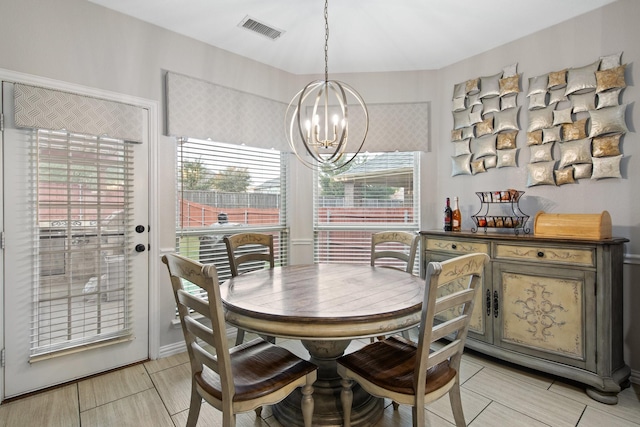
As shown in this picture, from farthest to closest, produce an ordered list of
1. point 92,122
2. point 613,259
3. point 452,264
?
point 92,122 → point 613,259 → point 452,264

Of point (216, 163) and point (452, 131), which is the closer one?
point (216, 163)

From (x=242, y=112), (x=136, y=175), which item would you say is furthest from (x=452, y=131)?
(x=136, y=175)

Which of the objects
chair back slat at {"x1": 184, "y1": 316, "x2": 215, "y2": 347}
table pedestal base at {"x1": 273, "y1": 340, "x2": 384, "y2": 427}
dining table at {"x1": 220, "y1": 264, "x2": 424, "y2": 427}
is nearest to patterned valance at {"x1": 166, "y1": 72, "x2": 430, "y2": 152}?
dining table at {"x1": 220, "y1": 264, "x2": 424, "y2": 427}

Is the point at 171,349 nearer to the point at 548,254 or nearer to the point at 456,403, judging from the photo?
the point at 456,403

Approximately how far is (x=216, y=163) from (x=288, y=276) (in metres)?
1.55

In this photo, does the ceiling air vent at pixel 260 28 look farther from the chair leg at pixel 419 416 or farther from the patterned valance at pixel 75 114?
the chair leg at pixel 419 416

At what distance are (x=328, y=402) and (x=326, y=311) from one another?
760 millimetres

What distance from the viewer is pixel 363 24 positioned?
275 centimetres

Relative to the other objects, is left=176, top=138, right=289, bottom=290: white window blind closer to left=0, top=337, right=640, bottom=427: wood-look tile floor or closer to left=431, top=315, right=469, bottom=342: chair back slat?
left=0, top=337, right=640, bottom=427: wood-look tile floor

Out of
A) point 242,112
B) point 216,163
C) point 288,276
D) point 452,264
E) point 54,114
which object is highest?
point 242,112

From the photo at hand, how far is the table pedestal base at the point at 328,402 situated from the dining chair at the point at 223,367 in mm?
259

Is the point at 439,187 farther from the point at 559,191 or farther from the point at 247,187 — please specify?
the point at 247,187

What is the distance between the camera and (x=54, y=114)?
2.23m

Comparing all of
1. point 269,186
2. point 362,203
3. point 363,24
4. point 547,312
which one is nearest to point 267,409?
point 547,312
